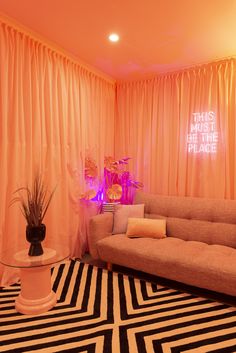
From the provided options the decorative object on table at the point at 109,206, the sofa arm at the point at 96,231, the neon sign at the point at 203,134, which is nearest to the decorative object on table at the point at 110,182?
the decorative object on table at the point at 109,206

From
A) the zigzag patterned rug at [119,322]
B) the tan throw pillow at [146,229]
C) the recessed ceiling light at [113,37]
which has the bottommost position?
the zigzag patterned rug at [119,322]

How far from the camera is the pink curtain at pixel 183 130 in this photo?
3.09m

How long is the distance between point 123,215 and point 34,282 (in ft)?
4.49

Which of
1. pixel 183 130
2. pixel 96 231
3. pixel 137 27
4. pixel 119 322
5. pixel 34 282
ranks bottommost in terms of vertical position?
pixel 119 322

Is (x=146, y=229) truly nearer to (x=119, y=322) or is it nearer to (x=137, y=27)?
(x=119, y=322)

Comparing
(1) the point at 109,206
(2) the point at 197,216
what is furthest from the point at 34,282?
(2) the point at 197,216

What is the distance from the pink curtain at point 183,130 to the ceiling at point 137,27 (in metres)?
0.30

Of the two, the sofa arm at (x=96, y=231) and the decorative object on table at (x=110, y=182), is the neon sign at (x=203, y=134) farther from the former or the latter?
the sofa arm at (x=96, y=231)

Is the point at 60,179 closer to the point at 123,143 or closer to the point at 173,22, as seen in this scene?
the point at 123,143

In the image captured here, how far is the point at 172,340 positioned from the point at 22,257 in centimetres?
133

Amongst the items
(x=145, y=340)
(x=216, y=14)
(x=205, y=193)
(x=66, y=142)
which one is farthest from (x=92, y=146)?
(x=145, y=340)

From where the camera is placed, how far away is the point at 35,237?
211 centimetres

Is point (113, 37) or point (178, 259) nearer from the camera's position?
point (178, 259)

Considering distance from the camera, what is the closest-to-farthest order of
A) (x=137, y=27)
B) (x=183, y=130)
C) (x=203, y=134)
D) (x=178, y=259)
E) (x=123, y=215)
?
(x=178, y=259), (x=137, y=27), (x=123, y=215), (x=203, y=134), (x=183, y=130)
